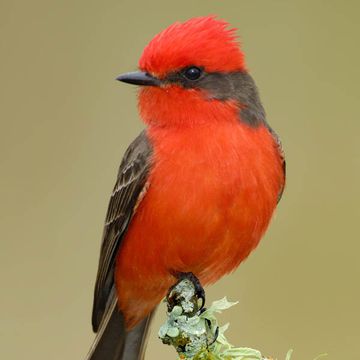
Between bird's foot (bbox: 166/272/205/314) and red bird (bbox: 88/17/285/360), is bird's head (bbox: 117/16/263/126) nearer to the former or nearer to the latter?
red bird (bbox: 88/17/285/360)

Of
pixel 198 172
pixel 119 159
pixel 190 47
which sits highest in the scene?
pixel 119 159

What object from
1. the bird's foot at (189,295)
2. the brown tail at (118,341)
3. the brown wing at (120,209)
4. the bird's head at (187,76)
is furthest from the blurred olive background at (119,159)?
the bird's head at (187,76)

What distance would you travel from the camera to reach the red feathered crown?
7.52 meters

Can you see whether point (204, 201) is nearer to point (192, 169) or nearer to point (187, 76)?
point (192, 169)

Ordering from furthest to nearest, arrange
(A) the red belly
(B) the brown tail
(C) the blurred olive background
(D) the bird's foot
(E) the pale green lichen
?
(C) the blurred olive background
(B) the brown tail
(A) the red belly
(D) the bird's foot
(E) the pale green lichen

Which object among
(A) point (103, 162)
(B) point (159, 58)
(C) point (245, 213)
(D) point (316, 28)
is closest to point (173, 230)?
(C) point (245, 213)

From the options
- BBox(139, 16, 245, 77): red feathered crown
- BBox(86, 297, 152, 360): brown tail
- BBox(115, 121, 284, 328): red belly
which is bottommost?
BBox(86, 297, 152, 360): brown tail

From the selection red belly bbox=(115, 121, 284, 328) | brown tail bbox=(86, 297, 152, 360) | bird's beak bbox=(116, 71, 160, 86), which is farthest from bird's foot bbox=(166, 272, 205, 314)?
bird's beak bbox=(116, 71, 160, 86)

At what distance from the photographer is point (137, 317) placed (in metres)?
8.25

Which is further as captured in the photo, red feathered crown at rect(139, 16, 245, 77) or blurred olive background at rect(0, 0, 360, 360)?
blurred olive background at rect(0, 0, 360, 360)

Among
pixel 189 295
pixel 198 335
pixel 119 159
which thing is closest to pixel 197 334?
pixel 198 335

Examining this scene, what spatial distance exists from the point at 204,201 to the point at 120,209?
2.13 feet

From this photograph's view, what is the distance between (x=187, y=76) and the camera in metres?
7.61

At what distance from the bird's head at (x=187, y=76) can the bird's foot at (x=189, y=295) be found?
32.7 inches
